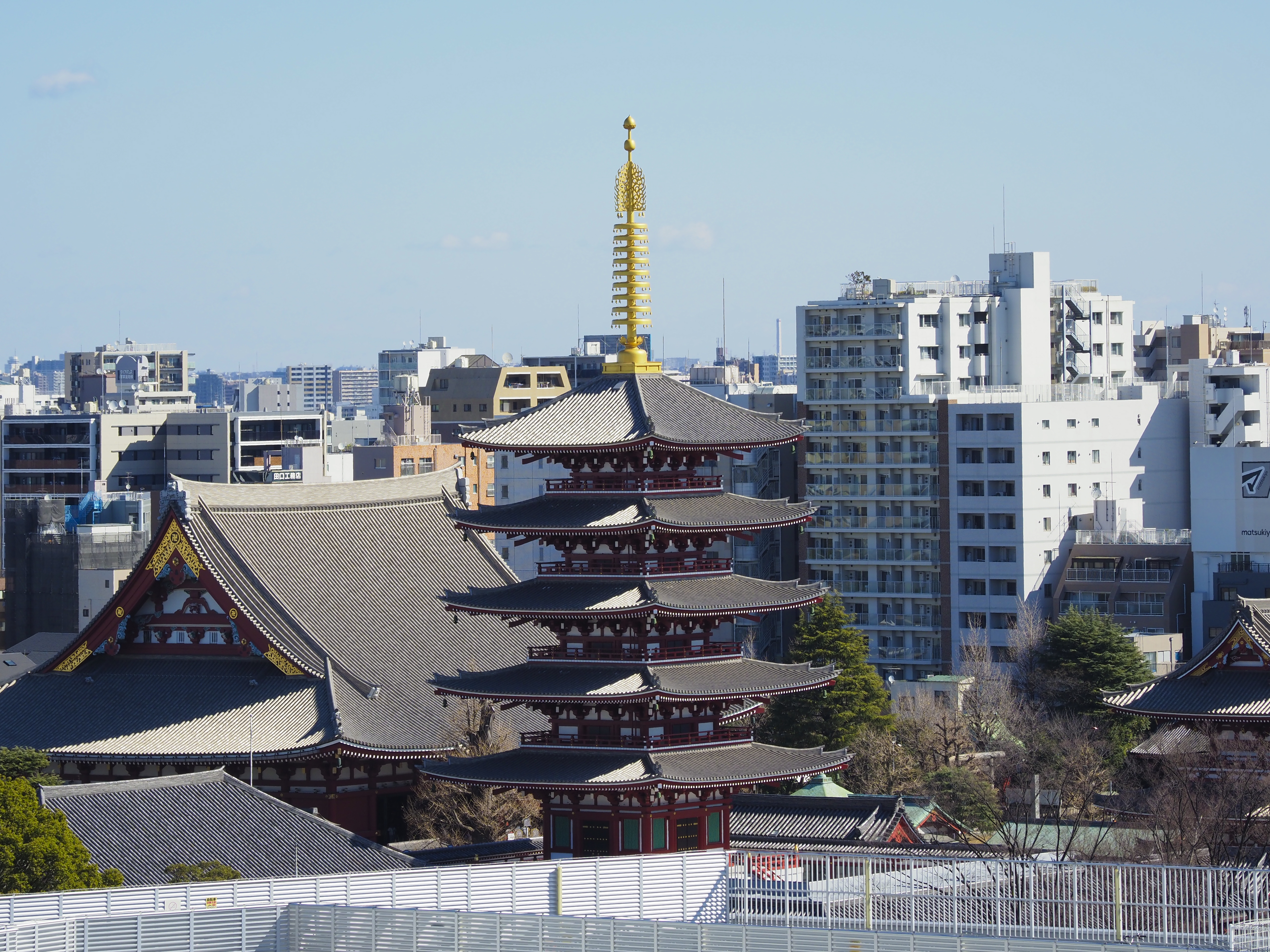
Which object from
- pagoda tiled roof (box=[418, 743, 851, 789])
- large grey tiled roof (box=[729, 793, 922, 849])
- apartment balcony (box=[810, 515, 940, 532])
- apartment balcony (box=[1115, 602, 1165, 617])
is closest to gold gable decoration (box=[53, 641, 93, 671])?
pagoda tiled roof (box=[418, 743, 851, 789])

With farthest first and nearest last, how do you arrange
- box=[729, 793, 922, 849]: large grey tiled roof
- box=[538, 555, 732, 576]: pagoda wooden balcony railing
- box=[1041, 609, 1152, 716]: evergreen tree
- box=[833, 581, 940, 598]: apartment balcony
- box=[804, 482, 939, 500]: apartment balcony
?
box=[804, 482, 939, 500]: apartment balcony, box=[833, 581, 940, 598]: apartment balcony, box=[1041, 609, 1152, 716]: evergreen tree, box=[729, 793, 922, 849]: large grey tiled roof, box=[538, 555, 732, 576]: pagoda wooden balcony railing

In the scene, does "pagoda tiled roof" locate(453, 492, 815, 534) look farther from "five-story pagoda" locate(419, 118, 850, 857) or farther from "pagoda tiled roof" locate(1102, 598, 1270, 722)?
"pagoda tiled roof" locate(1102, 598, 1270, 722)

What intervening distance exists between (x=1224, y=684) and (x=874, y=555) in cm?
4753

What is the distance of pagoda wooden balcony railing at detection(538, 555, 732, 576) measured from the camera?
5716cm

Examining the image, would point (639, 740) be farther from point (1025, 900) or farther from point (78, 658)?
point (78, 658)

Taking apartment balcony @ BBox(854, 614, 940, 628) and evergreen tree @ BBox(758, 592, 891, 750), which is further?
apartment balcony @ BBox(854, 614, 940, 628)

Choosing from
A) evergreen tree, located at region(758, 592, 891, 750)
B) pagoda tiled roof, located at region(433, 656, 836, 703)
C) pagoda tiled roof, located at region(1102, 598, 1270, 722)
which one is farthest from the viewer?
evergreen tree, located at region(758, 592, 891, 750)

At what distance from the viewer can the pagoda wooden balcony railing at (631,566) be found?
57.2 metres

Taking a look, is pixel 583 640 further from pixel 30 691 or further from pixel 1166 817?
pixel 30 691

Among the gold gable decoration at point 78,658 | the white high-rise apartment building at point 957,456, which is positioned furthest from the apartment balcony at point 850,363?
the gold gable decoration at point 78,658

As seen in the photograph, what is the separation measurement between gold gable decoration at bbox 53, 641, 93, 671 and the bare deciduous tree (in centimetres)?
1223

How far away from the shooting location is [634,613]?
55.5 meters

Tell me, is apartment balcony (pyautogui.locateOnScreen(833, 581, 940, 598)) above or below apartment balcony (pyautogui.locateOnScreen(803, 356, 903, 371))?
below

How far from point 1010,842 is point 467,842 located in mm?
15870
